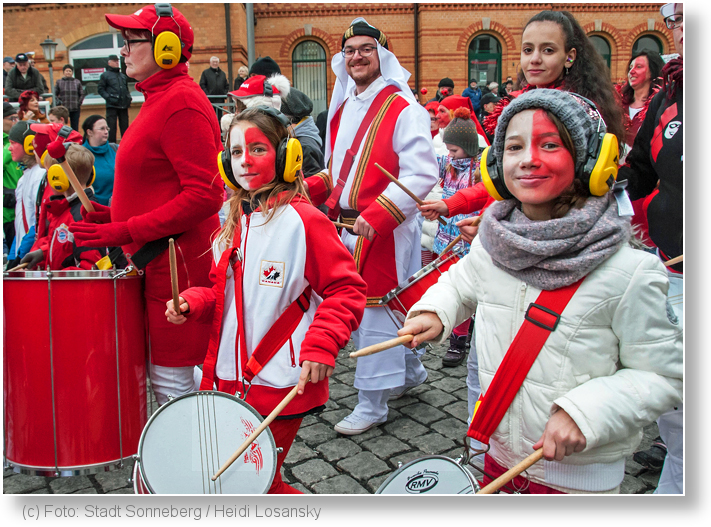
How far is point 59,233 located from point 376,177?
1.82m

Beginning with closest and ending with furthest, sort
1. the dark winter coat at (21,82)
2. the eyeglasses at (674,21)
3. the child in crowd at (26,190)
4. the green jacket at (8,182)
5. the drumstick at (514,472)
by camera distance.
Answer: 1. the drumstick at (514,472)
2. the eyeglasses at (674,21)
3. the child in crowd at (26,190)
4. the green jacket at (8,182)
5. the dark winter coat at (21,82)

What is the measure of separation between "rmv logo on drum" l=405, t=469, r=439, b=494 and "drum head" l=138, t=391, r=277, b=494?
46 centimetres

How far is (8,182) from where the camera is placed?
799cm

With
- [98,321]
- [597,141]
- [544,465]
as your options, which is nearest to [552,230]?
[597,141]

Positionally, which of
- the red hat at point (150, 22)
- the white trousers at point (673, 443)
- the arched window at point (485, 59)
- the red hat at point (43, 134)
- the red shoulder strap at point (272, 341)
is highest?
the arched window at point (485, 59)

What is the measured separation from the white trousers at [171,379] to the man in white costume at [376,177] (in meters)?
1.03

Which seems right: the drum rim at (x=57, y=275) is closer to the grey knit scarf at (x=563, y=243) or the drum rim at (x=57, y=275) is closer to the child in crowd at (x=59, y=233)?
the child in crowd at (x=59, y=233)

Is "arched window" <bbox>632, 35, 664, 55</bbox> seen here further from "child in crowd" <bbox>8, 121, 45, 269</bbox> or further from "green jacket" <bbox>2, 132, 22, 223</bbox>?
"child in crowd" <bbox>8, 121, 45, 269</bbox>

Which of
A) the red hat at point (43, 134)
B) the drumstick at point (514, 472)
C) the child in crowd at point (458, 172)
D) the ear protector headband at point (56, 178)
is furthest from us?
the child in crowd at point (458, 172)

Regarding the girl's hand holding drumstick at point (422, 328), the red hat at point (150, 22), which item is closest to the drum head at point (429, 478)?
the girl's hand holding drumstick at point (422, 328)

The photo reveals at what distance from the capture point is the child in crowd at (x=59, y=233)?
11.2 feet

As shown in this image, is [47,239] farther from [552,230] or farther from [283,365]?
[552,230]

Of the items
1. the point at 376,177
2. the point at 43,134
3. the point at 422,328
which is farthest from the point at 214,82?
the point at 422,328

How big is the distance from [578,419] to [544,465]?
31 centimetres
